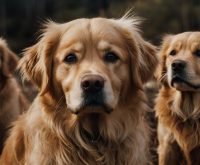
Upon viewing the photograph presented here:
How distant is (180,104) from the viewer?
663cm

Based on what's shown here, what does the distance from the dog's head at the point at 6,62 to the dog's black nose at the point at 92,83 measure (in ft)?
9.83

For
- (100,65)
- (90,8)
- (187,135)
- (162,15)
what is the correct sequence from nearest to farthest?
(100,65) < (187,135) < (162,15) < (90,8)

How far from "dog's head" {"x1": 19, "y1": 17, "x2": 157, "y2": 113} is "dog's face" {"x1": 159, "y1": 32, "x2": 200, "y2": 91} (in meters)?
1.29

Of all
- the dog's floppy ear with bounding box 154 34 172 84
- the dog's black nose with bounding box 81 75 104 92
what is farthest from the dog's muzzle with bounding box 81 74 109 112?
the dog's floppy ear with bounding box 154 34 172 84

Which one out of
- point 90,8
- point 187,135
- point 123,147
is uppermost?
point 123,147

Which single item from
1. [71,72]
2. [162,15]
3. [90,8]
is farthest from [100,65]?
[90,8]

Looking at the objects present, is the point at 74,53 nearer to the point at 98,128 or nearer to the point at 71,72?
the point at 71,72

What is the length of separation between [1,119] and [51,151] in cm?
236

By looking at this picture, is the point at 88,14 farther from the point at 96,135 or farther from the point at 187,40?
the point at 96,135

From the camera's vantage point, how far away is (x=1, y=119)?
702 centimetres

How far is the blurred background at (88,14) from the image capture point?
20.6 meters

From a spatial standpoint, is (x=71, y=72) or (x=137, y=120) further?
(x=137, y=120)

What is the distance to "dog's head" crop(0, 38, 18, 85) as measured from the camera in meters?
7.14

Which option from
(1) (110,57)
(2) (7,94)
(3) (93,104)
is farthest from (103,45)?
(2) (7,94)
